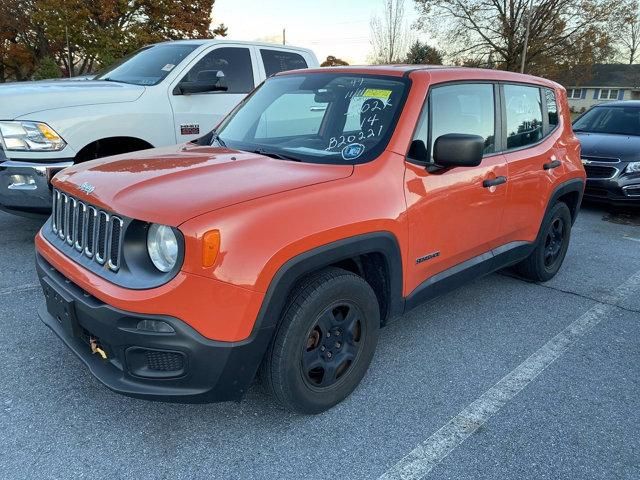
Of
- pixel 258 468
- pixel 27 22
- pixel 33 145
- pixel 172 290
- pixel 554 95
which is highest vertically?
pixel 27 22

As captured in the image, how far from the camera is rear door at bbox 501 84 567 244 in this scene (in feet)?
12.2

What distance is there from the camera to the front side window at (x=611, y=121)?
8.23m

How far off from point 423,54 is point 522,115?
32.1m

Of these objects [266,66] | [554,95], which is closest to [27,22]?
[266,66]

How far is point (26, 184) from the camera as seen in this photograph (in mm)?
4395

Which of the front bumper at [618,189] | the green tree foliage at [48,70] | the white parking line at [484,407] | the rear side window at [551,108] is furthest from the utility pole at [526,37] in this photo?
the white parking line at [484,407]

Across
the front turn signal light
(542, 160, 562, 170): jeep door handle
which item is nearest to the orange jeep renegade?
the front turn signal light

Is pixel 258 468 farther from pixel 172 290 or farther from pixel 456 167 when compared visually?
pixel 456 167

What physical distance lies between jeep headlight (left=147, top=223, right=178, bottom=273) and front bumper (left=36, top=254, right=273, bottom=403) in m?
0.23

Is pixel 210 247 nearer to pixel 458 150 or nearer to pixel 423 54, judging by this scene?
pixel 458 150

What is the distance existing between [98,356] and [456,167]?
2.22 m

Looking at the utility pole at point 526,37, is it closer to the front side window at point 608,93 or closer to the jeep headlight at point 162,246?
the jeep headlight at point 162,246

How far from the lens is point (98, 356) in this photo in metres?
2.33

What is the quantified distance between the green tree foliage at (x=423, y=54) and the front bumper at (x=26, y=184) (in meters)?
29.8
